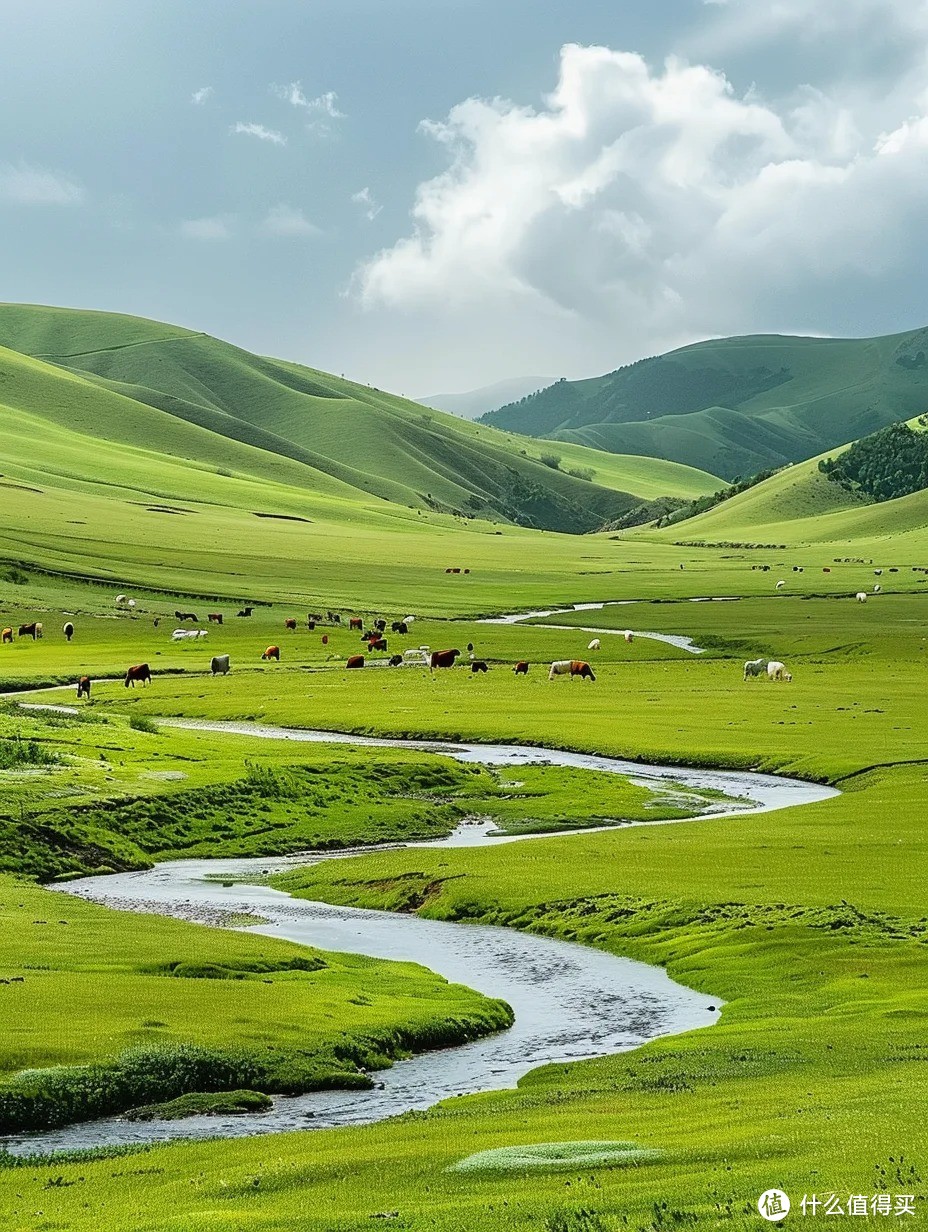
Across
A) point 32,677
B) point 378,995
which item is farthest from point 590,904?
point 32,677

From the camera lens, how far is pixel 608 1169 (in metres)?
15.1

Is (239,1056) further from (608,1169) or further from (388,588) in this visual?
(388,588)

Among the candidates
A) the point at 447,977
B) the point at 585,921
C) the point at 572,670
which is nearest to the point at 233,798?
the point at 585,921

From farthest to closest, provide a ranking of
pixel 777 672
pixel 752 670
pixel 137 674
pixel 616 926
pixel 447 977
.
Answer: pixel 752 670, pixel 777 672, pixel 137 674, pixel 616 926, pixel 447 977

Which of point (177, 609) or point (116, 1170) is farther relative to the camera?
point (177, 609)

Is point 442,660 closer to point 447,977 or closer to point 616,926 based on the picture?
point 616,926

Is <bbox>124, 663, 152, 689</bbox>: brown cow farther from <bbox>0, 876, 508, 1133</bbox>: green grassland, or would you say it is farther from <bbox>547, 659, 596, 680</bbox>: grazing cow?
<bbox>0, 876, 508, 1133</bbox>: green grassland

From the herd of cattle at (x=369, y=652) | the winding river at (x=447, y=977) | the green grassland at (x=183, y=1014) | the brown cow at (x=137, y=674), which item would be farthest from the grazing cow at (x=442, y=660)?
the green grassland at (x=183, y=1014)

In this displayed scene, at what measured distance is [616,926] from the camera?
108 feet

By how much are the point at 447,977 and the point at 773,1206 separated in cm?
1807

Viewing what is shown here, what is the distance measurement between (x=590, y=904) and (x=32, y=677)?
5923 cm

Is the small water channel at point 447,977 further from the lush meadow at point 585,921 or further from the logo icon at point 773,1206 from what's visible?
the logo icon at point 773,1206

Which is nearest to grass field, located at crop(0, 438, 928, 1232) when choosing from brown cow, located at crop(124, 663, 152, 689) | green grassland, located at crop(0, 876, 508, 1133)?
green grassland, located at crop(0, 876, 508, 1133)

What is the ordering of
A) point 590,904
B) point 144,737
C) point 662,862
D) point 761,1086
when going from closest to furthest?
1. point 761,1086
2. point 590,904
3. point 662,862
4. point 144,737
